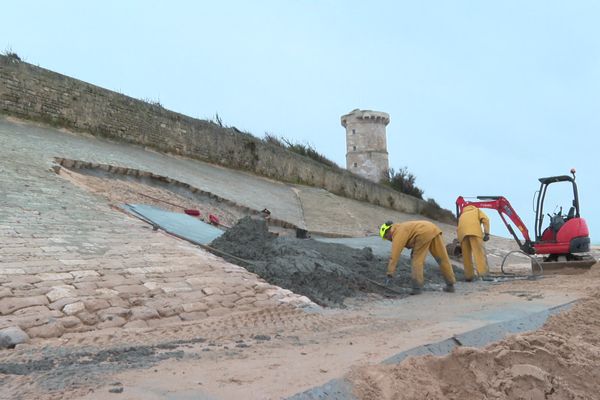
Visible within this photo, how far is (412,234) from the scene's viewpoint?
8.99 m

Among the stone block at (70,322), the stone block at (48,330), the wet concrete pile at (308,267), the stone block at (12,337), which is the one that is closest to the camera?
the stone block at (12,337)

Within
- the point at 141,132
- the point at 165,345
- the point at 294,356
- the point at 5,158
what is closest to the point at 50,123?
the point at 141,132

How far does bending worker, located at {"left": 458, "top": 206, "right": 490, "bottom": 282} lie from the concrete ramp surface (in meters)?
5.37

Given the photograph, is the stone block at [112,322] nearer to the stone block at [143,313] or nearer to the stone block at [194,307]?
the stone block at [143,313]

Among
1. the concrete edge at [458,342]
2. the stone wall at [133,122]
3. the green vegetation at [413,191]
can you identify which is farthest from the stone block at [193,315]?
the green vegetation at [413,191]

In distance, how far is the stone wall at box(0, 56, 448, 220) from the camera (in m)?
13.0

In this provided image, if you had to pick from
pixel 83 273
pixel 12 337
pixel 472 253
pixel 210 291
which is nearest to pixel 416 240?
pixel 472 253

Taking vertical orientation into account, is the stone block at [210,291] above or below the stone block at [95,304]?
below

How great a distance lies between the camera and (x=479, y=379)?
10.5 ft

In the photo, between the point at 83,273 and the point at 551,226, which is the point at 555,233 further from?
the point at 83,273

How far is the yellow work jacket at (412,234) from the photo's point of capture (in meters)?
8.77

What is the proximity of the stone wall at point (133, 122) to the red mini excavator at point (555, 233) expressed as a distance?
9902 mm

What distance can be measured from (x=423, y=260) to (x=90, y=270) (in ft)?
18.8

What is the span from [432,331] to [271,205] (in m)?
13.2
